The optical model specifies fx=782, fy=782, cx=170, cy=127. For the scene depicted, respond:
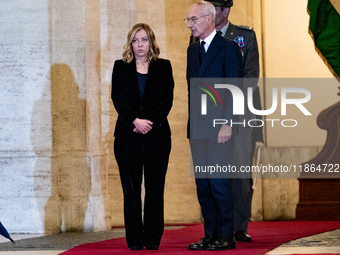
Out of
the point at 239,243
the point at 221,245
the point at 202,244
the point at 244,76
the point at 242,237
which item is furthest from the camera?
the point at 244,76

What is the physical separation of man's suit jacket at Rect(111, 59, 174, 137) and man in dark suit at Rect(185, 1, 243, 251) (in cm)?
24

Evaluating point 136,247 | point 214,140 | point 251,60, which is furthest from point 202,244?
point 251,60

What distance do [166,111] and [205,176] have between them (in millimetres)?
629

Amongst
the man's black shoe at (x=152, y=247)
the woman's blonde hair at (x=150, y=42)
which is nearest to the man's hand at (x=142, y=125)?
the woman's blonde hair at (x=150, y=42)

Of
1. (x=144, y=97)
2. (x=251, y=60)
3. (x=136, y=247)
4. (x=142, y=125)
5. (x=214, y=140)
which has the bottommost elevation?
(x=136, y=247)

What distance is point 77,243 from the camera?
697 cm

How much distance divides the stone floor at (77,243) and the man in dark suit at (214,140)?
1.51 feet

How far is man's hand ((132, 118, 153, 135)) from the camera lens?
6.03 metres

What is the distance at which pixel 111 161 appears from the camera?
9.23 metres

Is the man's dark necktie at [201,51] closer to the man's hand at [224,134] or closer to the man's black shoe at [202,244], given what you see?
the man's hand at [224,134]

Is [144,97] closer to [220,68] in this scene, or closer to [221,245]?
[220,68]

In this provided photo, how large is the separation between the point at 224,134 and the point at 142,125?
2.10ft

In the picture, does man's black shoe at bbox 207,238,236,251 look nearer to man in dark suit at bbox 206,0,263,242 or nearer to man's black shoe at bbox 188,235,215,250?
man's black shoe at bbox 188,235,215,250

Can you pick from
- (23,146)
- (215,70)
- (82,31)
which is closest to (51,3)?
(82,31)
